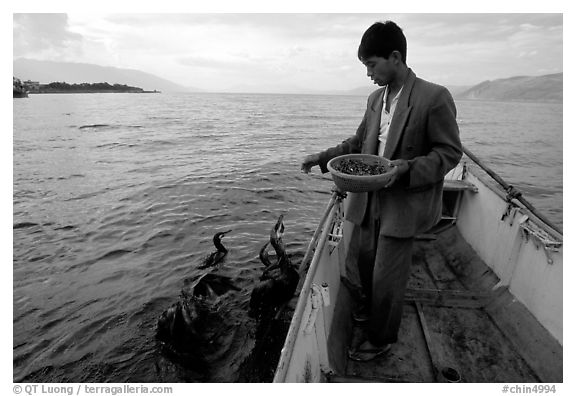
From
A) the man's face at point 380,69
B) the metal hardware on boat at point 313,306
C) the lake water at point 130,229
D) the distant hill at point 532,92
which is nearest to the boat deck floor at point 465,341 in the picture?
the metal hardware on boat at point 313,306

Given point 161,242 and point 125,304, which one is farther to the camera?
point 161,242

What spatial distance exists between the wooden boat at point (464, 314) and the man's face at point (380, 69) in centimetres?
161

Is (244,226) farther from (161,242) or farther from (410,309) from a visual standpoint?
(410,309)

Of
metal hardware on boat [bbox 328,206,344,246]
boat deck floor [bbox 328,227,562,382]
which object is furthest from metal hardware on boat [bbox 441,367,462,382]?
metal hardware on boat [bbox 328,206,344,246]

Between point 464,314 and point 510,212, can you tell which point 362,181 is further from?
point 510,212

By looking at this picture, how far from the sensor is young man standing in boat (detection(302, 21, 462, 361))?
253cm

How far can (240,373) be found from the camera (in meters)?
4.59

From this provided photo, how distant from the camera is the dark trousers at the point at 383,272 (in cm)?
299

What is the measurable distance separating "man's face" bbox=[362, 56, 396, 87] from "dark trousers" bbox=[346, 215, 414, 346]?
1.23m

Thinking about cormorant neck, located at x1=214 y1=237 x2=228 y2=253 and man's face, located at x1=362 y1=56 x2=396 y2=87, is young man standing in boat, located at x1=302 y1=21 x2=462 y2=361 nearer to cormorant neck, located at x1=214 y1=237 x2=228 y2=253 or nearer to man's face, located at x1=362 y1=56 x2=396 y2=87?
man's face, located at x1=362 y1=56 x2=396 y2=87

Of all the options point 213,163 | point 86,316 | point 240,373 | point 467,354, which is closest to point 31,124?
point 213,163

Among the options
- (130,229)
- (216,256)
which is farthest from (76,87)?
(216,256)

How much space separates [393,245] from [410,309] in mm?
1559
